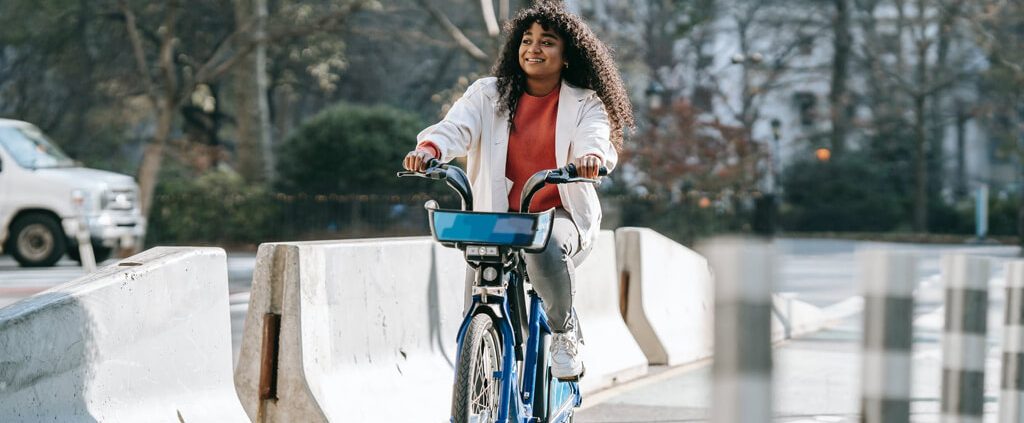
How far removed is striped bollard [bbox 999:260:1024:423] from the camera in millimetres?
4141

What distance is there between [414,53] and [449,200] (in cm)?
1602

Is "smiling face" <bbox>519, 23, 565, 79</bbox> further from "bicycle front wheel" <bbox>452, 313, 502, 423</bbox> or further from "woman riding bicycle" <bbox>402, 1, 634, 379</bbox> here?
"bicycle front wheel" <bbox>452, 313, 502, 423</bbox>

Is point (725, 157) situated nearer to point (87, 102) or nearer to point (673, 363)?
point (87, 102)

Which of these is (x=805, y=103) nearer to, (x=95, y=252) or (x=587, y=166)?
(x=95, y=252)

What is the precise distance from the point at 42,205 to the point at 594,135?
15.8 metres

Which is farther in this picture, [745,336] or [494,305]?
[494,305]

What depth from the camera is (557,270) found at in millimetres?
4707

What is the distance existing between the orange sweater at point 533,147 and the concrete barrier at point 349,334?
756mm

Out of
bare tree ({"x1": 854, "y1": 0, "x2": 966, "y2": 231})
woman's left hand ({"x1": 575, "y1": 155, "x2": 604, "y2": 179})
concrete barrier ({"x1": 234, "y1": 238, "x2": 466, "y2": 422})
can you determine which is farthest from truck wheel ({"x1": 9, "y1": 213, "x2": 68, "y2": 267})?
bare tree ({"x1": 854, "y1": 0, "x2": 966, "y2": 231})

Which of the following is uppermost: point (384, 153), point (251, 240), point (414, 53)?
point (414, 53)

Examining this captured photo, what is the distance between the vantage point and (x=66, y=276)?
55.4 ft

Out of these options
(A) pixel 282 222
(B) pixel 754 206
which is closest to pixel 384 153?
(A) pixel 282 222

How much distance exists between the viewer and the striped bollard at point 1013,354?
4141 mm

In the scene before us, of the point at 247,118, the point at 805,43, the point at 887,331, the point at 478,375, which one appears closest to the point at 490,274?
the point at 478,375
